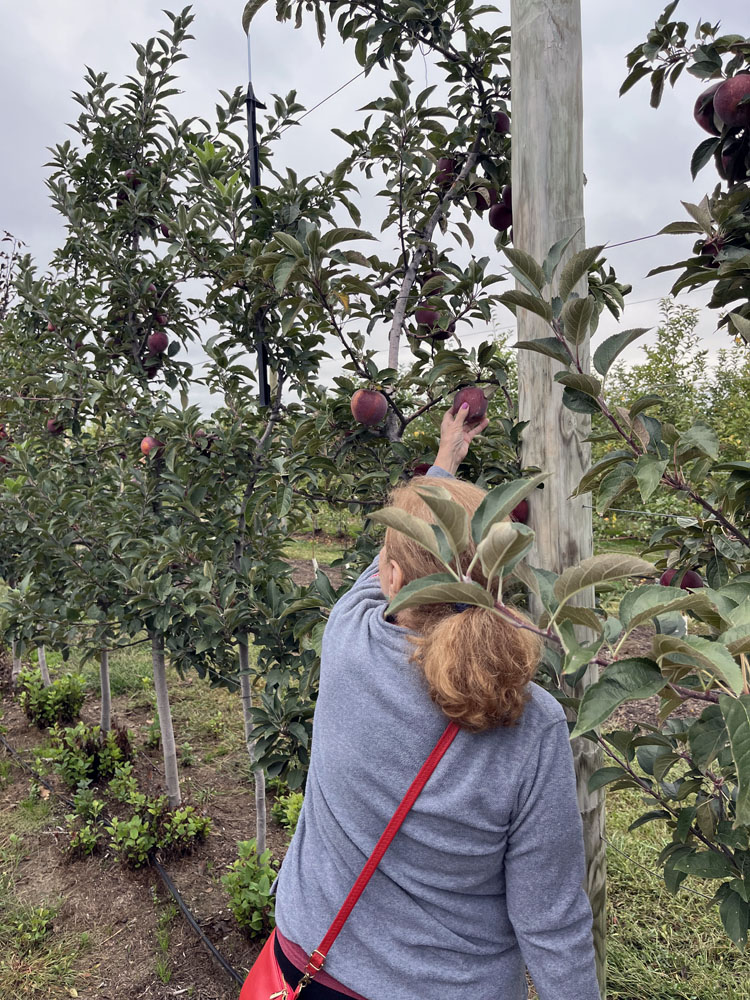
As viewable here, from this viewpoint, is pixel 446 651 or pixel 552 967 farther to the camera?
pixel 552 967

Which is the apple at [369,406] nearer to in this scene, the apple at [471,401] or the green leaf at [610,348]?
the apple at [471,401]

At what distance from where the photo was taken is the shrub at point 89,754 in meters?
3.44

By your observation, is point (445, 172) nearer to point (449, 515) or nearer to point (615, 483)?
point (615, 483)

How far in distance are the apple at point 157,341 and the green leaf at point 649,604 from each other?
9.36 ft

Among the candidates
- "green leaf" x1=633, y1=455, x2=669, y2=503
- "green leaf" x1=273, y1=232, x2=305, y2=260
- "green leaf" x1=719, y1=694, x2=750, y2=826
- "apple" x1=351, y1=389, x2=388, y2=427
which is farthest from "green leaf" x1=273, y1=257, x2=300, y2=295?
"green leaf" x1=719, y1=694, x2=750, y2=826

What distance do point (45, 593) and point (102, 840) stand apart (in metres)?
1.17

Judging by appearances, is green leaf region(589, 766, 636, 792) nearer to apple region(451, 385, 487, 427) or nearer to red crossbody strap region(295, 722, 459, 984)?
red crossbody strap region(295, 722, 459, 984)

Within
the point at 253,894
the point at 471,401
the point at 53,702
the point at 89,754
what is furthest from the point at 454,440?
the point at 53,702

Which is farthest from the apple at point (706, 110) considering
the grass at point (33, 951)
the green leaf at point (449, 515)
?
the grass at point (33, 951)

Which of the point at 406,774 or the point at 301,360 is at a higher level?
the point at 301,360

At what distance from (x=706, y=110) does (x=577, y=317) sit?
0.71m

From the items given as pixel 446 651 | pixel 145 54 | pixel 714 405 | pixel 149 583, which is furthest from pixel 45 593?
pixel 714 405

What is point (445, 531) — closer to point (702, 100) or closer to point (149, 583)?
point (702, 100)

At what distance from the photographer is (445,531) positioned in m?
0.71
